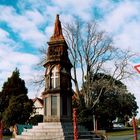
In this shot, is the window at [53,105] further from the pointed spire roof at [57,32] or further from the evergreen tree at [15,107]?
the evergreen tree at [15,107]

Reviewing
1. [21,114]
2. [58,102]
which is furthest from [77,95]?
[58,102]

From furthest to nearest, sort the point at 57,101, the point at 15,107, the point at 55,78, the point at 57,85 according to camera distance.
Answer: the point at 15,107 → the point at 55,78 → the point at 57,85 → the point at 57,101

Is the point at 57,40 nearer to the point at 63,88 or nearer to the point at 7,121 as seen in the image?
the point at 63,88

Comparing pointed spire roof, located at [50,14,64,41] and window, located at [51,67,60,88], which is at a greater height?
pointed spire roof, located at [50,14,64,41]

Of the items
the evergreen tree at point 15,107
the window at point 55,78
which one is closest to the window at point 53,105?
the window at point 55,78

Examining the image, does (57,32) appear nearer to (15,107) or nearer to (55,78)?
(55,78)

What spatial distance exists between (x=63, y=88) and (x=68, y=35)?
1970 cm

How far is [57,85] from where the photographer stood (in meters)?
21.5

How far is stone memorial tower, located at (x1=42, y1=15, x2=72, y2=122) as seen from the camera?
21031mm

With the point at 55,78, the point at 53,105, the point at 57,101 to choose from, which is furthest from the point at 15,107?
the point at 57,101

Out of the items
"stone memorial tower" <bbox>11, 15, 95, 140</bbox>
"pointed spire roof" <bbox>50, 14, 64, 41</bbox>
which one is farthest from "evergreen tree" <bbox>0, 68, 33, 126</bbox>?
"stone memorial tower" <bbox>11, 15, 95, 140</bbox>

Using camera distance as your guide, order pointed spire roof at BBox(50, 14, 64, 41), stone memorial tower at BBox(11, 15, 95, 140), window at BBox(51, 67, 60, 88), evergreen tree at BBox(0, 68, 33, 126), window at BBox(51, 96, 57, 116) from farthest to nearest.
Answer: evergreen tree at BBox(0, 68, 33, 126) < pointed spire roof at BBox(50, 14, 64, 41) < window at BBox(51, 67, 60, 88) < window at BBox(51, 96, 57, 116) < stone memorial tower at BBox(11, 15, 95, 140)

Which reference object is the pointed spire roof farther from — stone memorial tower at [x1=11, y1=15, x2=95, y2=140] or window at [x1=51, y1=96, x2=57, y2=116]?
window at [x1=51, y1=96, x2=57, y2=116]

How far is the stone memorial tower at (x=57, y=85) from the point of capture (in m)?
21.0
